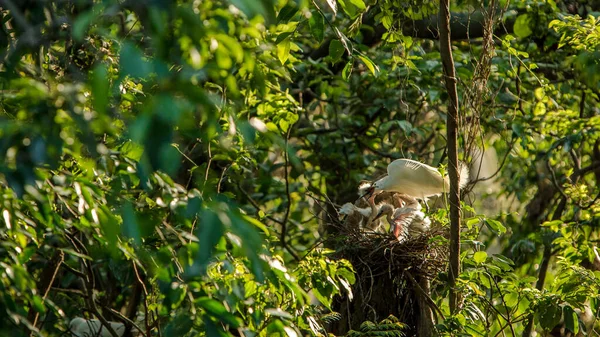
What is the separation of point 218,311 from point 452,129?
5.74ft

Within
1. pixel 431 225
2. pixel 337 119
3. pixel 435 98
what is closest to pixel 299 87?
pixel 337 119

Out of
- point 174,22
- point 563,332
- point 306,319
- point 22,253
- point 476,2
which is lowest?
point 563,332

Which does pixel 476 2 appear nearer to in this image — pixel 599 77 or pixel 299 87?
pixel 599 77

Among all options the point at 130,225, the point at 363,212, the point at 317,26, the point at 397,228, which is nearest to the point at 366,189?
the point at 363,212

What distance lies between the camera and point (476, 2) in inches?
159

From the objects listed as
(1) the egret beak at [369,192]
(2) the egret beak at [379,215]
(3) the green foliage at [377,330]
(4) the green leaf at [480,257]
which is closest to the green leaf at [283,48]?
(3) the green foliage at [377,330]

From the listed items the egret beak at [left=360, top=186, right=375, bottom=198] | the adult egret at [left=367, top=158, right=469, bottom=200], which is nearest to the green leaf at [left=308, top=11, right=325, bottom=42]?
the adult egret at [left=367, top=158, right=469, bottom=200]

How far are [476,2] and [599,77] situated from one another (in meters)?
0.62

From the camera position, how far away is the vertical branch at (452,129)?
3393 mm

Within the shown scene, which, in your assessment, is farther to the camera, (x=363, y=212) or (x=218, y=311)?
(x=363, y=212)

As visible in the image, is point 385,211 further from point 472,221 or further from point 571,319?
point 571,319

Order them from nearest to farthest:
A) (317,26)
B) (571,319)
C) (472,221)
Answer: (317,26), (571,319), (472,221)

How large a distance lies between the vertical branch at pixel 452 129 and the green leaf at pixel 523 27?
2.77 metres

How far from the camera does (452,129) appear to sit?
3.51 meters
